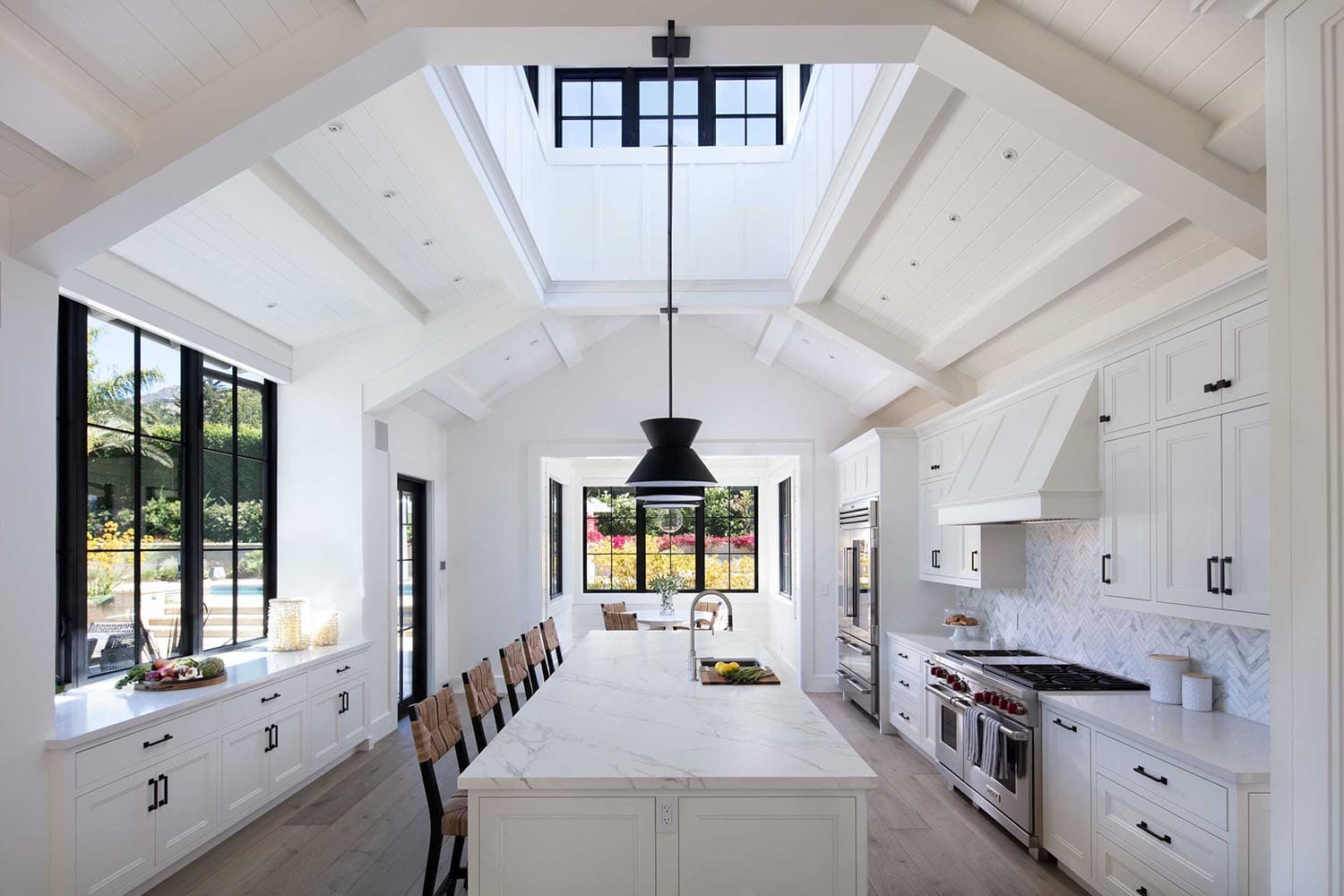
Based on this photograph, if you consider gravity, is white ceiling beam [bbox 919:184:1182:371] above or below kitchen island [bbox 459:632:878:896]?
above

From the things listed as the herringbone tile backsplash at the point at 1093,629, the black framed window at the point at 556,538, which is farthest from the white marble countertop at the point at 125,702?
the black framed window at the point at 556,538

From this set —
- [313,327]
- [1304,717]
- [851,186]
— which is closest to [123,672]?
[313,327]

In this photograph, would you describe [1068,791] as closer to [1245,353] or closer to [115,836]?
[1245,353]

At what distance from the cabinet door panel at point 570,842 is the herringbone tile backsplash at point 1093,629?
98.8 inches

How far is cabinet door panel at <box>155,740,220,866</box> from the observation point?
3.68 meters

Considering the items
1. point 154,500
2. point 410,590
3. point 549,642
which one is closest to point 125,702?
point 154,500

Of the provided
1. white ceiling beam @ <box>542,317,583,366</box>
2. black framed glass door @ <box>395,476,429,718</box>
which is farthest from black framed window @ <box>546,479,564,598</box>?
white ceiling beam @ <box>542,317,583,366</box>

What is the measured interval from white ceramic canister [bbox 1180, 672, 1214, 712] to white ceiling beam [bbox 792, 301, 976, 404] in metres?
2.80

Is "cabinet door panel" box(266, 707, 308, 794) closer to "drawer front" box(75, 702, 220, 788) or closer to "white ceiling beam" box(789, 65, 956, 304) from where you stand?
"drawer front" box(75, 702, 220, 788)

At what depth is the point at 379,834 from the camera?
14.3 ft

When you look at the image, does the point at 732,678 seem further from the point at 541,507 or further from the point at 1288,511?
the point at 541,507

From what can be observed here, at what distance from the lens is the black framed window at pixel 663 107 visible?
6.24 m

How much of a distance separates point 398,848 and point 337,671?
5.33 feet

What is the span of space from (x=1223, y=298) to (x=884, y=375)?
399 cm
